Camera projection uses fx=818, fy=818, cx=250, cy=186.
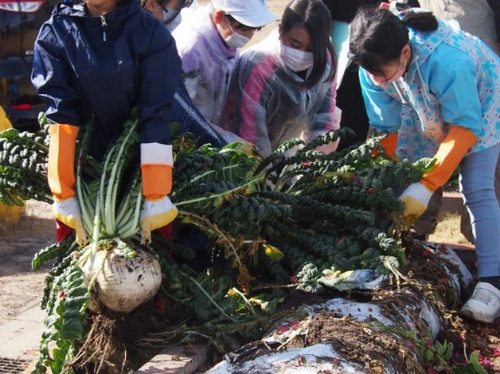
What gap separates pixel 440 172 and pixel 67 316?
6.19 feet

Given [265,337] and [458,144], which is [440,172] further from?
[265,337]

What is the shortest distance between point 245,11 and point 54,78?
1.36 m

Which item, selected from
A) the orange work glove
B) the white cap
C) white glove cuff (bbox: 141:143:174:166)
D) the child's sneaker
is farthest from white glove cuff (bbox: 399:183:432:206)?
white glove cuff (bbox: 141:143:174:166)

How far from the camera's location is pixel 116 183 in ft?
10.3

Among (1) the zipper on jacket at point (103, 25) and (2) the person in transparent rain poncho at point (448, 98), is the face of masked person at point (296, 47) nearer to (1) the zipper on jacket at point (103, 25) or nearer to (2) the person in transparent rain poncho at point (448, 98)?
(2) the person in transparent rain poncho at point (448, 98)

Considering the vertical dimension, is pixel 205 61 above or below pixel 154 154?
below

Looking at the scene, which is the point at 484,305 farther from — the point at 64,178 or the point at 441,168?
the point at 64,178

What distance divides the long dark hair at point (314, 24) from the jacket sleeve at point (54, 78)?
1.55m

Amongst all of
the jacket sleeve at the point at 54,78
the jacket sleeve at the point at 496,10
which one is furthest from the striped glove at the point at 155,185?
the jacket sleeve at the point at 496,10

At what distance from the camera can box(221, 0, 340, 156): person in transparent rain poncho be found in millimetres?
4324

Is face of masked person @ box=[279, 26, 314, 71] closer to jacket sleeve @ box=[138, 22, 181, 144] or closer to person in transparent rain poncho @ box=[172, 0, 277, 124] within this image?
person in transparent rain poncho @ box=[172, 0, 277, 124]

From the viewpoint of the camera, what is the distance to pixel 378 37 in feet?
11.8

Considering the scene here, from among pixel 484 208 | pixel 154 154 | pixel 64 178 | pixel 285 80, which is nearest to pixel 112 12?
pixel 154 154

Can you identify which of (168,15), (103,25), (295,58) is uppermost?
(103,25)
